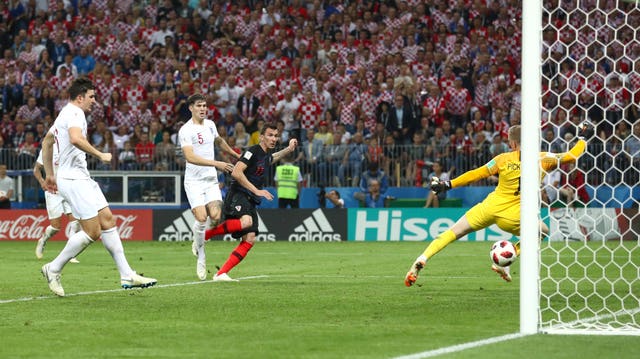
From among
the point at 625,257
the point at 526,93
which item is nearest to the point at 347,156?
the point at 625,257

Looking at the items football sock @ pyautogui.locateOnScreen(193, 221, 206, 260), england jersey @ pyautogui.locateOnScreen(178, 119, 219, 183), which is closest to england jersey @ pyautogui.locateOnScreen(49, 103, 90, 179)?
football sock @ pyautogui.locateOnScreen(193, 221, 206, 260)

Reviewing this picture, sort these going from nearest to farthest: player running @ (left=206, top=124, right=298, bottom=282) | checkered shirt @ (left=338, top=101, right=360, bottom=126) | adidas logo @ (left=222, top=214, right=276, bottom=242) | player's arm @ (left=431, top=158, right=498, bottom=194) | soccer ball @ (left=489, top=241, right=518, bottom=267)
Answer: player's arm @ (left=431, top=158, right=498, bottom=194) < soccer ball @ (left=489, top=241, right=518, bottom=267) < player running @ (left=206, top=124, right=298, bottom=282) < adidas logo @ (left=222, top=214, right=276, bottom=242) < checkered shirt @ (left=338, top=101, right=360, bottom=126)

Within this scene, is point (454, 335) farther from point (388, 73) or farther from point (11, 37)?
point (11, 37)

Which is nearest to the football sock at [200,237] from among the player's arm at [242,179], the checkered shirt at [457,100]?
the player's arm at [242,179]

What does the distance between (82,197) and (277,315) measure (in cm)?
287

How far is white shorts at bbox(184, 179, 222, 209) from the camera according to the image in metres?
16.0

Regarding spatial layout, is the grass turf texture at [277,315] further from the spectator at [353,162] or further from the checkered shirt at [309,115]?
the checkered shirt at [309,115]

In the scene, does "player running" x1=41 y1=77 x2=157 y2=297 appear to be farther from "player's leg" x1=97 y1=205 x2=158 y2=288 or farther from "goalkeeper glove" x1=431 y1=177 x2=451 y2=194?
"goalkeeper glove" x1=431 y1=177 x2=451 y2=194

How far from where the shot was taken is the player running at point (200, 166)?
15.2m

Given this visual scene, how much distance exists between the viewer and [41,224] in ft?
86.2

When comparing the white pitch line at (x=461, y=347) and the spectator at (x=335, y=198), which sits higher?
the spectator at (x=335, y=198)

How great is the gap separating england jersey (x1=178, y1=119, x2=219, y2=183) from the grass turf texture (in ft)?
4.61

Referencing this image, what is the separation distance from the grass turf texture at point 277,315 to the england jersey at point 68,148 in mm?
1302

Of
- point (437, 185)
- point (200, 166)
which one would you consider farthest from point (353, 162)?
point (437, 185)
